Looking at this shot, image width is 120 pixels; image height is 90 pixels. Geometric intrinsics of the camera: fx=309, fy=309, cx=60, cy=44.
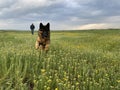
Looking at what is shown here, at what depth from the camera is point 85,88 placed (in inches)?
331

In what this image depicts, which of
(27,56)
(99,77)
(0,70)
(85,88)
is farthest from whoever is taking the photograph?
(27,56)

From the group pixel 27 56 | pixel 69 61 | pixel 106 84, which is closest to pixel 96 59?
pixel 69 61

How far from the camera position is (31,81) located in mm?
8742

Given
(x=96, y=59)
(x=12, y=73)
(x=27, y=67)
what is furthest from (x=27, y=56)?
(x=96, y=59)

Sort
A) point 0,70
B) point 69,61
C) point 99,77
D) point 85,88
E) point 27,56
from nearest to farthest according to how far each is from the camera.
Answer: point 85,88
point 0,70
point 99,77
point 27,56
point 69,61

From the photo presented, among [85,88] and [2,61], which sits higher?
[2,61]

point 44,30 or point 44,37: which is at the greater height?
point 44,30

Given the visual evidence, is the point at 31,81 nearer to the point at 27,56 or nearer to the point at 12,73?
the point at 12,73

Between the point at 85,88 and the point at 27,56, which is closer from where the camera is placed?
the point at 85,88

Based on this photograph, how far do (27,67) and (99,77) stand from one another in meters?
2.26

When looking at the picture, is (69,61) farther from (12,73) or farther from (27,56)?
(12,73)

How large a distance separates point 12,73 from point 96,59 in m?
5.87

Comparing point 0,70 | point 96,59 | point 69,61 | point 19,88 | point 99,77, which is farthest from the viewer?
point 96,59

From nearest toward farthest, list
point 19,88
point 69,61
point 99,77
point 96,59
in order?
point 19,88, point 99,77, point 69,61, point 96,59
